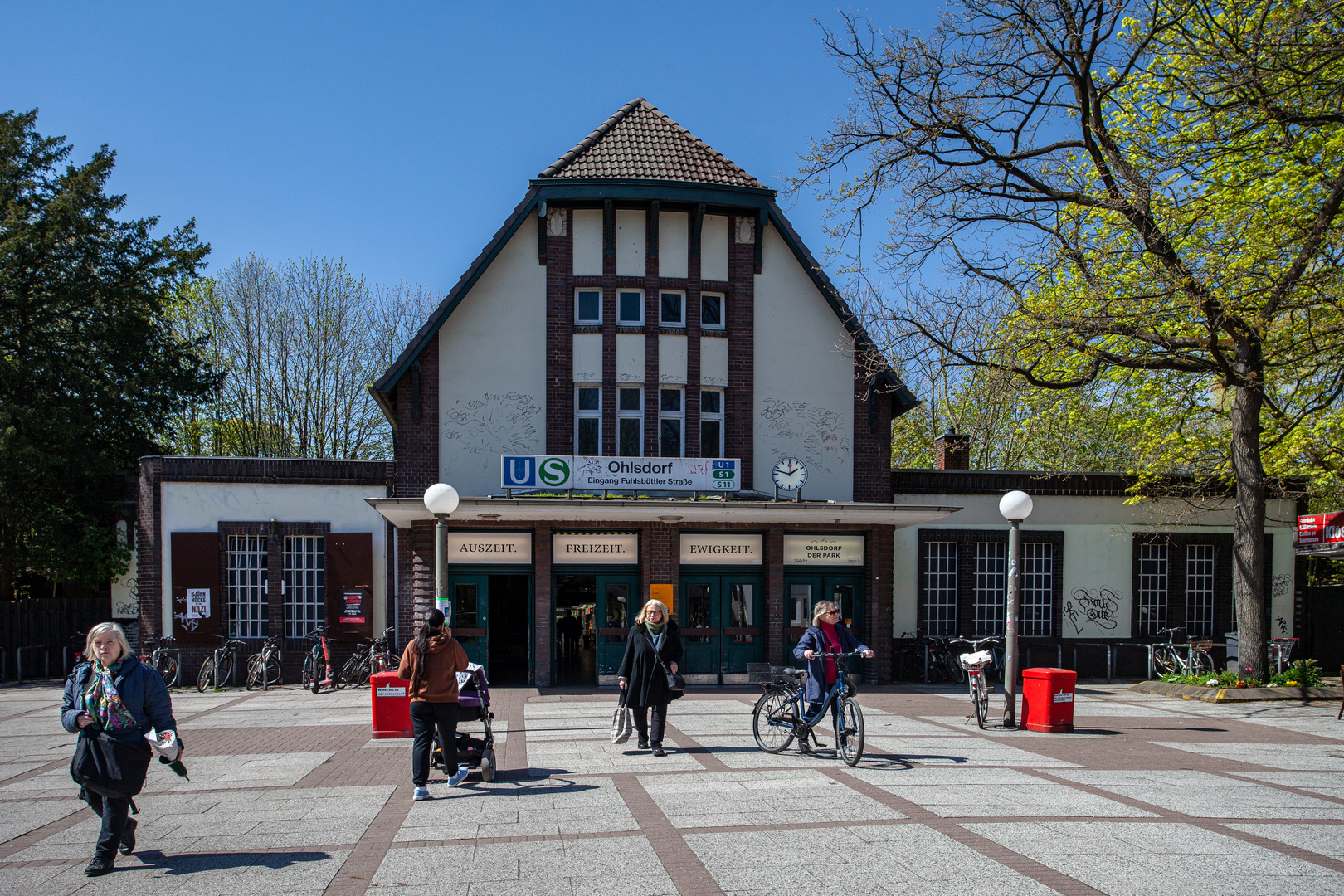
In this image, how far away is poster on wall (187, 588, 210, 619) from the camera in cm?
1862

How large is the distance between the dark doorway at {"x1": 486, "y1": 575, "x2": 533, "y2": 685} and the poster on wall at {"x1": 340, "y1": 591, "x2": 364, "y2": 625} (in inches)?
110

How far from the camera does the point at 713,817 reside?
7.39m

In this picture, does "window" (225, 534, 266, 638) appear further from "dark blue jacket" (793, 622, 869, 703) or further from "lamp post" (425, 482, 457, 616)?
"dark blue jacket" (793, 622, 869, 703)

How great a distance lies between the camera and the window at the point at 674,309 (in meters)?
18.9

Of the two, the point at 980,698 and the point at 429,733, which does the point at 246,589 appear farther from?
the point at 980,698

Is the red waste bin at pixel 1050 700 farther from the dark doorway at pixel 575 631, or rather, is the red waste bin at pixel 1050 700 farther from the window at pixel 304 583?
the window at pixel 304 583

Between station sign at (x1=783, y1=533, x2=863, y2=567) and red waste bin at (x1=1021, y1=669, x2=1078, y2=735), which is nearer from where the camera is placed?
red waste bin at (x1=1021, y1=669, x2=1078, y2=735)

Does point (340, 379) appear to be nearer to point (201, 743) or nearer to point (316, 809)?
point (201, 743)

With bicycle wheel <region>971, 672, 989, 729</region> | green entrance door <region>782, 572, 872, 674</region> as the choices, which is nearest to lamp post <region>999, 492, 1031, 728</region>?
bicycle wheel <region>971, 672, 989, 729</region>

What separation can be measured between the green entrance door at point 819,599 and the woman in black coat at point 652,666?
8.41 metres

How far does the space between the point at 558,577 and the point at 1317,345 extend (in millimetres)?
13735

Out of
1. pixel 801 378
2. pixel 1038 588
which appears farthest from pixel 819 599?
pixel 1038 588

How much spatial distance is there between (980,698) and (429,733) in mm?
7298

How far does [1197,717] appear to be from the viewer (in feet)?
46.5
